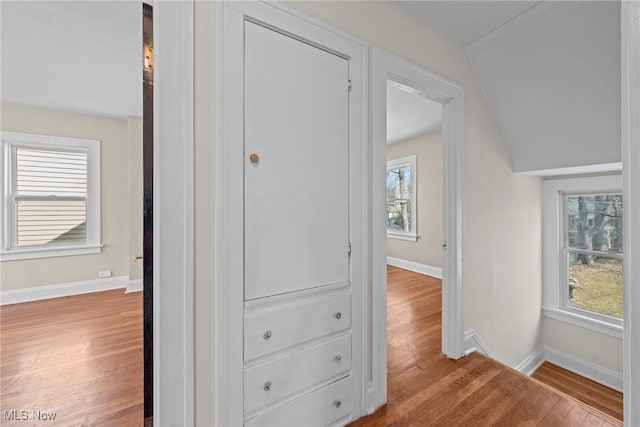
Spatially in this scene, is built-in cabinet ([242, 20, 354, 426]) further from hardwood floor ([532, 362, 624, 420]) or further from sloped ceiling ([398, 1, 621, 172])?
hardwood floor ([532, 362, 624, 420])

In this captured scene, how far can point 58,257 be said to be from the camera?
365cm

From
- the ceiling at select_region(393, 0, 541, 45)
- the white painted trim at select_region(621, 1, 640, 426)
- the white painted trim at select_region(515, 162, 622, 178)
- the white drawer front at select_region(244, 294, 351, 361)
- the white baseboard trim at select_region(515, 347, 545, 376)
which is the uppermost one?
the ceiling at select_region(393, 0, 541, 45)

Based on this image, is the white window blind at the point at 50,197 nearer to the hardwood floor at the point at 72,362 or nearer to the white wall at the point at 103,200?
the white wall at the point at 103,200

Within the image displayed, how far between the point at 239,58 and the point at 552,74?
7.30 ft

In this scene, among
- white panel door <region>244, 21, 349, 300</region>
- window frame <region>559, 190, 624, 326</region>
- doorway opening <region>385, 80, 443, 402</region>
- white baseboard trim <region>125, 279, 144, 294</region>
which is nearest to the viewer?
white panel door <region>244, 21, 349, 300</region>

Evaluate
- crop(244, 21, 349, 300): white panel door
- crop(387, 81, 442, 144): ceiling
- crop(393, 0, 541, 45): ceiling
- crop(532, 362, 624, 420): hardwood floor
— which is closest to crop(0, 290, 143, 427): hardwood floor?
crop(244, 21, 349, 300): white panel door

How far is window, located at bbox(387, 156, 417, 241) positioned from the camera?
16.0ft

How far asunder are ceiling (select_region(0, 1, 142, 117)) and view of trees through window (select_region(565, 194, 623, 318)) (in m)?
4.81

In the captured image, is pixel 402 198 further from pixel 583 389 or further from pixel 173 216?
pixel 173 216

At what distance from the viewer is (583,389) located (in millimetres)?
2910

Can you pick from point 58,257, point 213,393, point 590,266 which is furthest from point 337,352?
point 58,257

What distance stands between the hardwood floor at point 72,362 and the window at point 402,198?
4221 mm

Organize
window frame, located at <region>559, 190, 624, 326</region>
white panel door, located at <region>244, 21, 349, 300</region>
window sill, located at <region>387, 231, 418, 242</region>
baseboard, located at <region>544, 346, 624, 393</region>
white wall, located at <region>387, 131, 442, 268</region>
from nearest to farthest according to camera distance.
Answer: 1. white panel door, located at <region>244, 21, 349, 300</region>
2. baseboard, located at <region>544, 346, 624, 393</region>
3. window frame, located at <region>559, 190, 624, 326</region>
4. white wall, located at <region>387, 131, 442, 268</region>
5. window sill, located at <region>387, 231, 418, 242</region>

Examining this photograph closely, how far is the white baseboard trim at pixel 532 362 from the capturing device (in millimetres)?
3078
